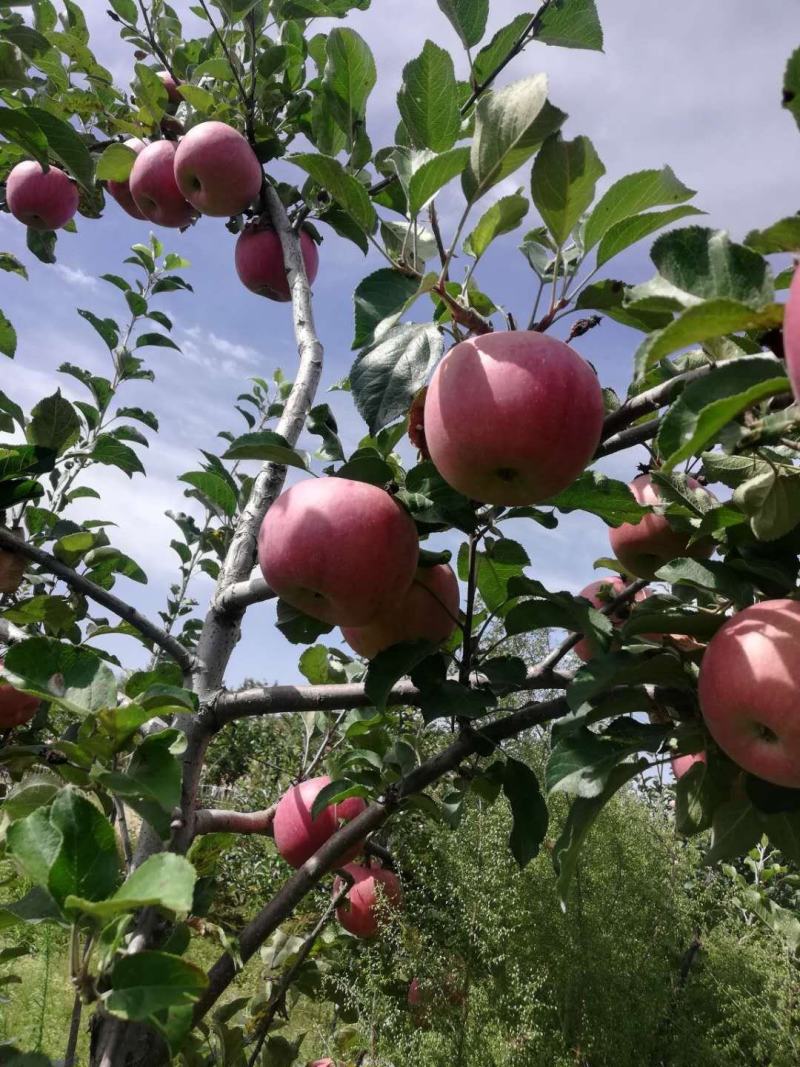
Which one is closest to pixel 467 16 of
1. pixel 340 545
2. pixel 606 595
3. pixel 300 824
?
pixel 340 545

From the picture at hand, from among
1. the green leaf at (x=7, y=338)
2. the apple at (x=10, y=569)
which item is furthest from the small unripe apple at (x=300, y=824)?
the green leaf at (x=7, y=338)

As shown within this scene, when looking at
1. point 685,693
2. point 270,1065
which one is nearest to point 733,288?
point 685,693

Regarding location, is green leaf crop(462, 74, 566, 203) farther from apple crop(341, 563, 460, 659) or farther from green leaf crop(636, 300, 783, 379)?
apple crop(341, 563, 460, 659)

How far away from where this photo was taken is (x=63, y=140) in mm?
1162

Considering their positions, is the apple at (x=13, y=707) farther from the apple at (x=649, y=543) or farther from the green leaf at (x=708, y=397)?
the green leaf at (x=708, y=397)

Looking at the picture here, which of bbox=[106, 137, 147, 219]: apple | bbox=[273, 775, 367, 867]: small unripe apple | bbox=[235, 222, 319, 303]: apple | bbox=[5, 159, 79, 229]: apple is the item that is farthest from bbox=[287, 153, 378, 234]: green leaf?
bbox=[5, 159, 79, 229]: apple

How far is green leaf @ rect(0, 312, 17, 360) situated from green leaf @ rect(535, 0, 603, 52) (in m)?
1.27

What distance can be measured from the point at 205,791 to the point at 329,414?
910cm

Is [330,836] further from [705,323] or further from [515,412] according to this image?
[705,323]

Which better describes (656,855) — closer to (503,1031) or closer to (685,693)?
(503,1031)

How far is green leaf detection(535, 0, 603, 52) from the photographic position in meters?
1.07

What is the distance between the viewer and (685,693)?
3.19 feet

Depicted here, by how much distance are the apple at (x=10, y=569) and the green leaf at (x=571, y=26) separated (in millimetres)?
1242

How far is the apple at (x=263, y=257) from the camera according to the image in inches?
72.8
